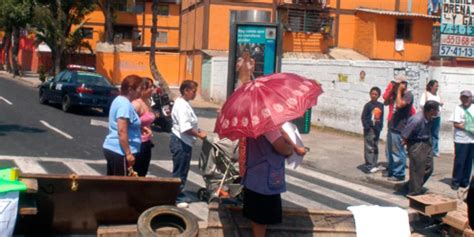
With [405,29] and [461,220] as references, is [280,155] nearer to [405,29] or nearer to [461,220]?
[461,220]

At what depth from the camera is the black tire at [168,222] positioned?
22.2 feet

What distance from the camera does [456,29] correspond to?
53.5 ft

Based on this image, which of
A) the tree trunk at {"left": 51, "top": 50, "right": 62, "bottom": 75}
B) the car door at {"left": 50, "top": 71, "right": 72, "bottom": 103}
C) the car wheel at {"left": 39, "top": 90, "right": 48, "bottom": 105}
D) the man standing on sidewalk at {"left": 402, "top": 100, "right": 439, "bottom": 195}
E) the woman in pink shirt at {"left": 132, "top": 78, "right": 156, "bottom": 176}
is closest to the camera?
the woman in pink shirt at {"left": 132, "top": 78, "right": 156, "bottom": 176}

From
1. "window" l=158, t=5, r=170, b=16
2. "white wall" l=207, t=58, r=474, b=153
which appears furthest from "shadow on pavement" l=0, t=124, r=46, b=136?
"window" l=158, t=5, r=170, b=16

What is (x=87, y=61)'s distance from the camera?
56344 mm

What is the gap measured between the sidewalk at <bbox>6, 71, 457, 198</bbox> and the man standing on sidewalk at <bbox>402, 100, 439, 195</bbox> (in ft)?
3.93

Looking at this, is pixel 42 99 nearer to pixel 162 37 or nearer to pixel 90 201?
pixel 90 201

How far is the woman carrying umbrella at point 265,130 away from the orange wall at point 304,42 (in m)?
32.6

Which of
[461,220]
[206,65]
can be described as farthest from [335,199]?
[206,65]

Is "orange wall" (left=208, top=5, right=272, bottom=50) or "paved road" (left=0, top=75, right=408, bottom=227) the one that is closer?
"paved road" (left=0, top=75, right=408, bottom=227)

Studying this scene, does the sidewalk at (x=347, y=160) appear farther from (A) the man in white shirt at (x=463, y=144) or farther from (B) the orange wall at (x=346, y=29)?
(B) the orange wall at (x=346, y=29)

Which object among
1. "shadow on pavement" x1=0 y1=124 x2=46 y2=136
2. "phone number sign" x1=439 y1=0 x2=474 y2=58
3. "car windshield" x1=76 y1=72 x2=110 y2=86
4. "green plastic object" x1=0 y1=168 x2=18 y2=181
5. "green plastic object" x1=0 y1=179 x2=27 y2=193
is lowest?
"shadow on pavement" x1=0 y1=124 x2=46 y2=136

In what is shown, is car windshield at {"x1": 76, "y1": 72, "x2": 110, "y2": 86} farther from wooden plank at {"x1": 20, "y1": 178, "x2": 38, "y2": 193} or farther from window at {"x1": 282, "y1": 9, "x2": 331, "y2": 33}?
wooden plank at {"x1": 20, "y1": 178, "x2": 38, "y2": 193}

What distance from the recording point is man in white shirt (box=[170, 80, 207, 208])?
8984 mm
